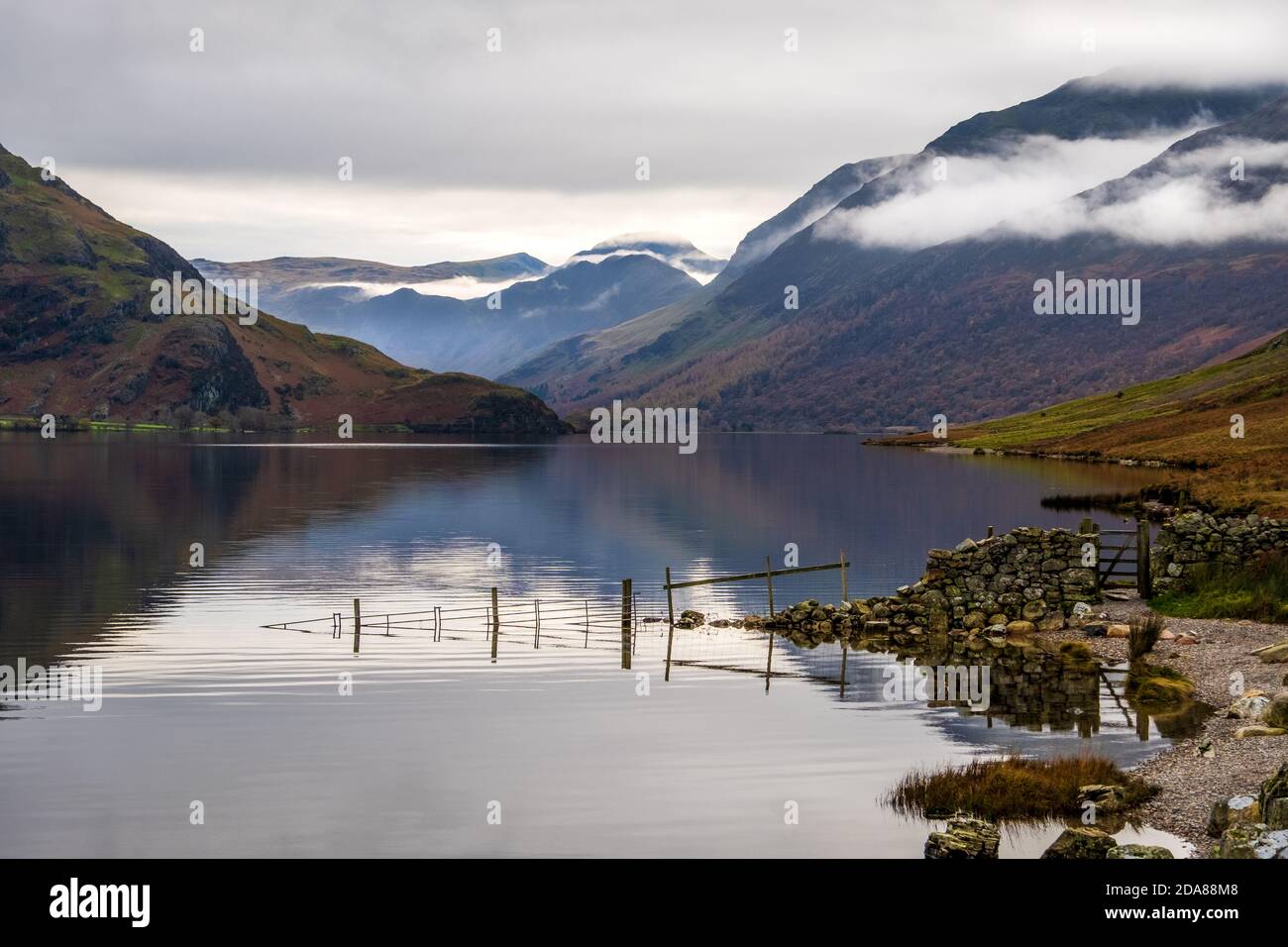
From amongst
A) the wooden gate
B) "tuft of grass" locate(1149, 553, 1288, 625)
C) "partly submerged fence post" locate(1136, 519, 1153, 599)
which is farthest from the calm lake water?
"partly submerged fence post" locate(1136, 519, 1153, 599)

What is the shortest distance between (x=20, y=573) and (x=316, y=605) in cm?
2063

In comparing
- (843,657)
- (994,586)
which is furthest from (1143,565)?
(843,657)

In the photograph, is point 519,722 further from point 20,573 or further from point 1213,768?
point 20,573

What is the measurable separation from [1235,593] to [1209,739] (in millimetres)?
21518

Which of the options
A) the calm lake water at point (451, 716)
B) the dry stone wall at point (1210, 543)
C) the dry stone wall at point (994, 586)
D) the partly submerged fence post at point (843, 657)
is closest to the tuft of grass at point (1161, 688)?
the calm lake water at point (451, 716)

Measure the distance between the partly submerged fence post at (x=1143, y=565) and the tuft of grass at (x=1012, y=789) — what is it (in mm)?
27633

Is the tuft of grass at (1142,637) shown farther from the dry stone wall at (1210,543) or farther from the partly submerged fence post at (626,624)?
the partly submerged fence post at (626,624)

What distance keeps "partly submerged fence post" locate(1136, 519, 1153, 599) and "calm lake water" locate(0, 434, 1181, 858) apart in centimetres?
1439

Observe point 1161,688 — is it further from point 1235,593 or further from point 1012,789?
point 1235,593

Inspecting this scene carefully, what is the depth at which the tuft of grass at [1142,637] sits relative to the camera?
4512cm

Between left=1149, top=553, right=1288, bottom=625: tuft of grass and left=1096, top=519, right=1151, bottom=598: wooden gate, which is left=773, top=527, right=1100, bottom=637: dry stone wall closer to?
left=1096, top=519, right=1151, bottom=598: wooden gate
